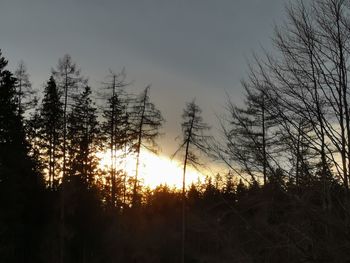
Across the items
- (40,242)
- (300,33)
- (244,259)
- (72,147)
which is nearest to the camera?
Result: (300,33)

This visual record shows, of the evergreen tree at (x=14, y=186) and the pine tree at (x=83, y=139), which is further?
the pine tree at (x=83, y=139)

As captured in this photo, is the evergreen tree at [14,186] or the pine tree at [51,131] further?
the pine tree at [51,131]

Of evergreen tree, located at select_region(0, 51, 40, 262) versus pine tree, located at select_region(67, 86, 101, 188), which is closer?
evergreen tree, located at select_region(0, 51, 40, 262)

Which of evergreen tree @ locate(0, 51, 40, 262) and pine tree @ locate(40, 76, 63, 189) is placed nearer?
evergreen tree @ locate(0, 51, 40, 262)

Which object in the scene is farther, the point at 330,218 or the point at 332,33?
the point at 332,33

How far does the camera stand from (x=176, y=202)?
1866 inches

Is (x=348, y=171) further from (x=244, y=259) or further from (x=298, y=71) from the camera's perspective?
(x=244, y=259)

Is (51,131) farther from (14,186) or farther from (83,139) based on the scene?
(14,186)

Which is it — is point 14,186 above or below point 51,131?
below

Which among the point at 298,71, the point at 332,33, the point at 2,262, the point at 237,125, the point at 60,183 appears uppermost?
the point at 60,183

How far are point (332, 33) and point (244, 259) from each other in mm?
2781

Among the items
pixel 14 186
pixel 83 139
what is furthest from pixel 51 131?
pixel 14 186

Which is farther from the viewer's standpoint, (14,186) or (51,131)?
(51,131)

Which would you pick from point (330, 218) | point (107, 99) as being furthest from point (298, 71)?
point (107, 99)
